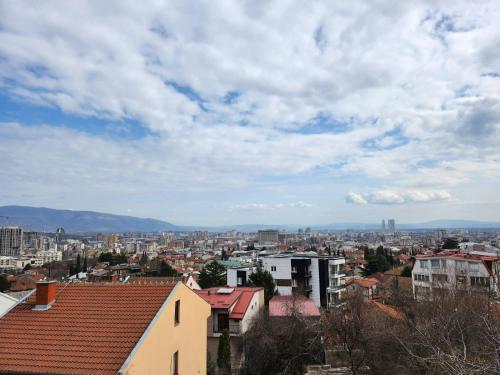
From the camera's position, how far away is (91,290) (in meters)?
10.8

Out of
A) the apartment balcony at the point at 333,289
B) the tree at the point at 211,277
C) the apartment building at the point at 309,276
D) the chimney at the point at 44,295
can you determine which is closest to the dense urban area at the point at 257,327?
the chimney at the point at 44,295

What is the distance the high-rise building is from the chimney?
198407 mm

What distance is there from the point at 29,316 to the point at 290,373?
13596 mm

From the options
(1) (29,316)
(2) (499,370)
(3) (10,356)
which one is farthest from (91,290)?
(2) (499,370)

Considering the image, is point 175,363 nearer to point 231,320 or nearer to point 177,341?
point 177,341

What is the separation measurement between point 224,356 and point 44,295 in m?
10.9

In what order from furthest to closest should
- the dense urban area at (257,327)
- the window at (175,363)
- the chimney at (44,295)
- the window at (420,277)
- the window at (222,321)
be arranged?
the window at (420,277) → the window at (222,321) → the window at (175,363) → the chimney at (44,295) → the dense urban area at (257,327)

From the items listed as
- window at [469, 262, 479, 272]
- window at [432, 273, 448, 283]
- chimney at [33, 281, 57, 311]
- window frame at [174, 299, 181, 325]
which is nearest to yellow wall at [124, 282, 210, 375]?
window frame at [174, 299, 181, 325]

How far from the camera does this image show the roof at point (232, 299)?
21.4 metres

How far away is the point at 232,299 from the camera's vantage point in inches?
894

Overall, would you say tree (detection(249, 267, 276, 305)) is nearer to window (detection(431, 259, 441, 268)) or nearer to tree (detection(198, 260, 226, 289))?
tree (detection(198, 260, 226, 289))

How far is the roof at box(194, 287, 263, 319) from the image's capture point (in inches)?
843

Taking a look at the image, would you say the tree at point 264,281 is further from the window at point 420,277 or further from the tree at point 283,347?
the window at point 420,277

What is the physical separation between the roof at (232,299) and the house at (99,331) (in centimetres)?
930
